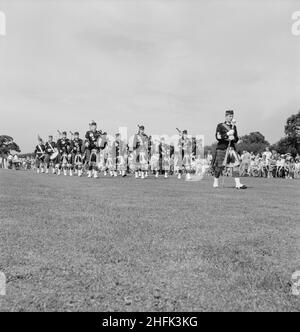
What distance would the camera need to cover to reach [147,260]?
479 cm

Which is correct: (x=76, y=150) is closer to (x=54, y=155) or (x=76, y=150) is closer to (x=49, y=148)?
(x=54, y=155)

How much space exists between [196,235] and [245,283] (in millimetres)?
2001

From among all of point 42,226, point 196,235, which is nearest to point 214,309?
point 196,235

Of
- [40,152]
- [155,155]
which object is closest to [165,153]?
[155,155]

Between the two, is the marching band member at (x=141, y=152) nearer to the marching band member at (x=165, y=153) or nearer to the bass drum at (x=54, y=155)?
the marching band member at (x=165, y=153)

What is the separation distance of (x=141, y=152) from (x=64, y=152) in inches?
240

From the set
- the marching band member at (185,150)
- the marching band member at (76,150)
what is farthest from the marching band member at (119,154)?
the marching band member at (185,150)

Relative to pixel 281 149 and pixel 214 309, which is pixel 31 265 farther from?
pixel 281 149

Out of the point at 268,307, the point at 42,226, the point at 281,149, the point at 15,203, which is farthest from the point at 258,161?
the point at 281,149
